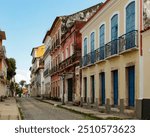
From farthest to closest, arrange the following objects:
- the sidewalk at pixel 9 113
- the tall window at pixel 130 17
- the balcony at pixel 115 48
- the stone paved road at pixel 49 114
A: 1. the tall window at pixel 130 17
2. the balcony at pixel 115 48
3. the stone paved road at pixel 49 114
4. the sidewalk at pixel 9 113

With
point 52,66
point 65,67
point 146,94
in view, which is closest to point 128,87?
point 146,94

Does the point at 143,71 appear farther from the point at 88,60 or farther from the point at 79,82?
the point at 79,82

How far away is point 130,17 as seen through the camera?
16953 millimetres

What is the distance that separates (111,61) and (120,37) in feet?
7.81

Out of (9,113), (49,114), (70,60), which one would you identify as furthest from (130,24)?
(70,60)

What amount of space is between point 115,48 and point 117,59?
1.81ft

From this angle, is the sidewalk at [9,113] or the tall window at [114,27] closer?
the sidewalk at [9,113]

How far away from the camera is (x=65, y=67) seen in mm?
32344

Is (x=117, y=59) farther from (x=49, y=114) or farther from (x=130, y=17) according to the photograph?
(x=49, y=114)

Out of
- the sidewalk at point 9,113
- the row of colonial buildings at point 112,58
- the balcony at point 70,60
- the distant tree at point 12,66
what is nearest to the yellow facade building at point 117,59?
the row of colonial buildings at point 112,58

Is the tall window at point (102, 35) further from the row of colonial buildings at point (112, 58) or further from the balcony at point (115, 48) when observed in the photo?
the balcony at point (115, 48)

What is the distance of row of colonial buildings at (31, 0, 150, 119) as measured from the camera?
1487cm

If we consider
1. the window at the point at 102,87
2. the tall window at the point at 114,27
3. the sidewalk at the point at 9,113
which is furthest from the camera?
the window at the point at 102,87

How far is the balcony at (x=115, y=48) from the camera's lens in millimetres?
15875
